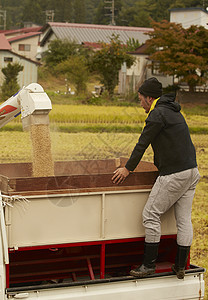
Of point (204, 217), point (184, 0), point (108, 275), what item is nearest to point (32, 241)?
point (108, 275)

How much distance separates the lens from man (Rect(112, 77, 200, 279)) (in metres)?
4.79

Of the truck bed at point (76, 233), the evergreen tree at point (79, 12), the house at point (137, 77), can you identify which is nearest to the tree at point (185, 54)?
the house at point (137, 77)

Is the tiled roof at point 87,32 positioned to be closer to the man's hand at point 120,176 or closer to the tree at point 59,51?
the tree at point 59,51

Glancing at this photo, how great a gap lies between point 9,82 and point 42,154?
2589 cm

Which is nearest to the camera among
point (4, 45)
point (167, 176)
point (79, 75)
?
point (167, 176)

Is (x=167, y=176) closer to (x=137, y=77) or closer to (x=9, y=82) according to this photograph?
(x=9, y=82)

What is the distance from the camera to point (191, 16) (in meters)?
42.2

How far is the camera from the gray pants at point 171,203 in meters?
4.78

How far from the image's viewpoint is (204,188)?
10.7 m

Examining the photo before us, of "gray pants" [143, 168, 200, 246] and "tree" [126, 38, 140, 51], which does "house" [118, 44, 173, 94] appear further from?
"gray pants" [143, 168, 200, 246]

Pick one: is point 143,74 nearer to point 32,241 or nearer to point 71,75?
point 71,75

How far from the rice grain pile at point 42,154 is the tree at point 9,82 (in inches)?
931

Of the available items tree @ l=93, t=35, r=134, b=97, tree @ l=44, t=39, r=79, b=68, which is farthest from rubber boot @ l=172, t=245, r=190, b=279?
tree @ l=44, t=39, r=79, b=68

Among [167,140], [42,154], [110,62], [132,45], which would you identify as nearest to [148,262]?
[167,140]
